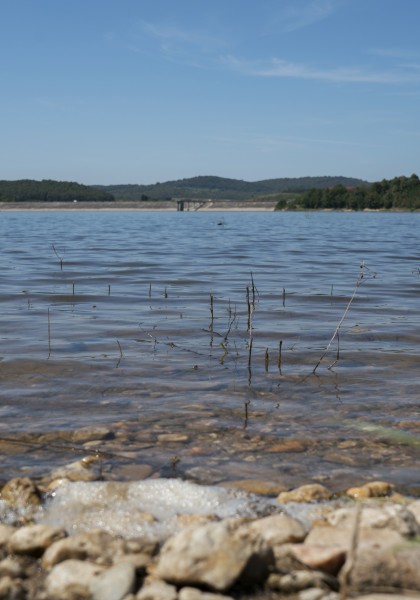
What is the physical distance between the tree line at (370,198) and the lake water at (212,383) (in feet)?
482

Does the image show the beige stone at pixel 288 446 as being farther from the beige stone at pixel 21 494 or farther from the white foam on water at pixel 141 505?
the beige stone at pixel 21 494

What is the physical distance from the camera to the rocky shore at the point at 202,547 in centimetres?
277

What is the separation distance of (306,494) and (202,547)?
47.9 inches

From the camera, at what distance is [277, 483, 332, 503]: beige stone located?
154 inches

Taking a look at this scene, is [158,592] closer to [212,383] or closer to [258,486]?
[258,486]

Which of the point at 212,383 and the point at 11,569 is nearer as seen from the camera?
the point at 11,569

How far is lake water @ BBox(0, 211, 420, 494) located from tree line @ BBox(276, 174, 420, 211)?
5786 inches

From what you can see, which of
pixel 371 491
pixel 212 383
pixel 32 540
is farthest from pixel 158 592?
pixel 212 383

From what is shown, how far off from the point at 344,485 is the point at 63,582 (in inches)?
77.8

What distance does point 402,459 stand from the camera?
477 cm

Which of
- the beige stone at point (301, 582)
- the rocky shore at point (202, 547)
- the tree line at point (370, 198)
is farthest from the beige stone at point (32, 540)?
the tree line at point (370, 198)

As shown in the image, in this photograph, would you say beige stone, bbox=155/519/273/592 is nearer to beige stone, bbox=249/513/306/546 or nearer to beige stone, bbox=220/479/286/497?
beige stone, bbox=249/513/306/546

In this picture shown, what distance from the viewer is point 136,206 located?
A: 166 metres

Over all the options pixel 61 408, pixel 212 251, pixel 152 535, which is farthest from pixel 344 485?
pixel 212 251
